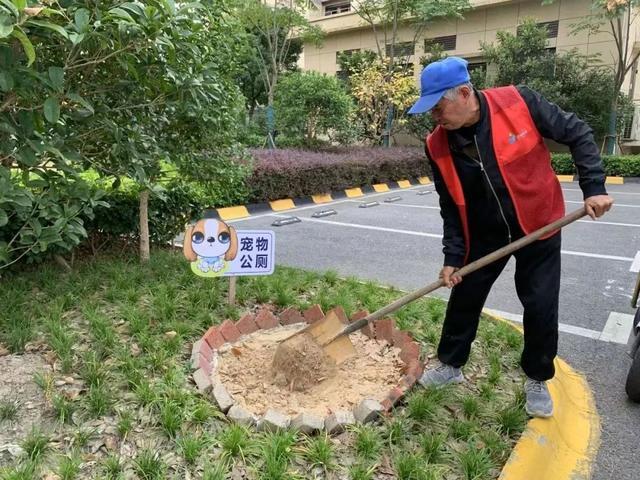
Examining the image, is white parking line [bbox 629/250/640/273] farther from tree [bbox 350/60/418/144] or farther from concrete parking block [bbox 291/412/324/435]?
tree [bbox 350/60/418/144]

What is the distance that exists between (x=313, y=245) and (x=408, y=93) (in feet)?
→ 30.3

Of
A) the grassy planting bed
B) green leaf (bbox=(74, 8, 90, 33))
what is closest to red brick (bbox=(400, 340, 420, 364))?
the grassy planting bed

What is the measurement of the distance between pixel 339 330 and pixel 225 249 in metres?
0.82

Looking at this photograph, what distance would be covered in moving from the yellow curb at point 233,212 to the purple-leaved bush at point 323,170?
0.40 metres

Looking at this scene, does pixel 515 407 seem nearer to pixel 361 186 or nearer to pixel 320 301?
pixel 320 301

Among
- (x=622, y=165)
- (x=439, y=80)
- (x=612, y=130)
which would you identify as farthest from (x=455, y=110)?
(x=612, y=130)

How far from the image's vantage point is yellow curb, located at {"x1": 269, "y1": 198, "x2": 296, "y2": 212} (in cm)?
875

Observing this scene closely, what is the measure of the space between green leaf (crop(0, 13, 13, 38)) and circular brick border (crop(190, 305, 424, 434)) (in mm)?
1620

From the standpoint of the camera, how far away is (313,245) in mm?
6062

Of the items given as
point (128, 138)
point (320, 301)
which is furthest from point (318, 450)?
point (128, 138)

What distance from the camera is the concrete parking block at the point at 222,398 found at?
2252 millimetres

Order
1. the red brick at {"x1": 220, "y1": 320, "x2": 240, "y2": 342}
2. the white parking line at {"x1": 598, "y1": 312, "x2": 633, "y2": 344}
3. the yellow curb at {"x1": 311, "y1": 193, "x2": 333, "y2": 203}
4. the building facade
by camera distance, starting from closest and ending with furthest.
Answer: the red brick at {"x1": 220, "y1": 320, "x2": 240, "y2": 342} → the white parking line at {"x1": 598, "y1": 312, "x2": 633, "y2": 344} → the yellow curb at {"x1": 311, "y1": 193, "x2": 333, "y2": 203} → the building facade

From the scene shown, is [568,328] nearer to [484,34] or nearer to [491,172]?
[491,172]

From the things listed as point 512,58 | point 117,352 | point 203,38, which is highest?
point 512,58
